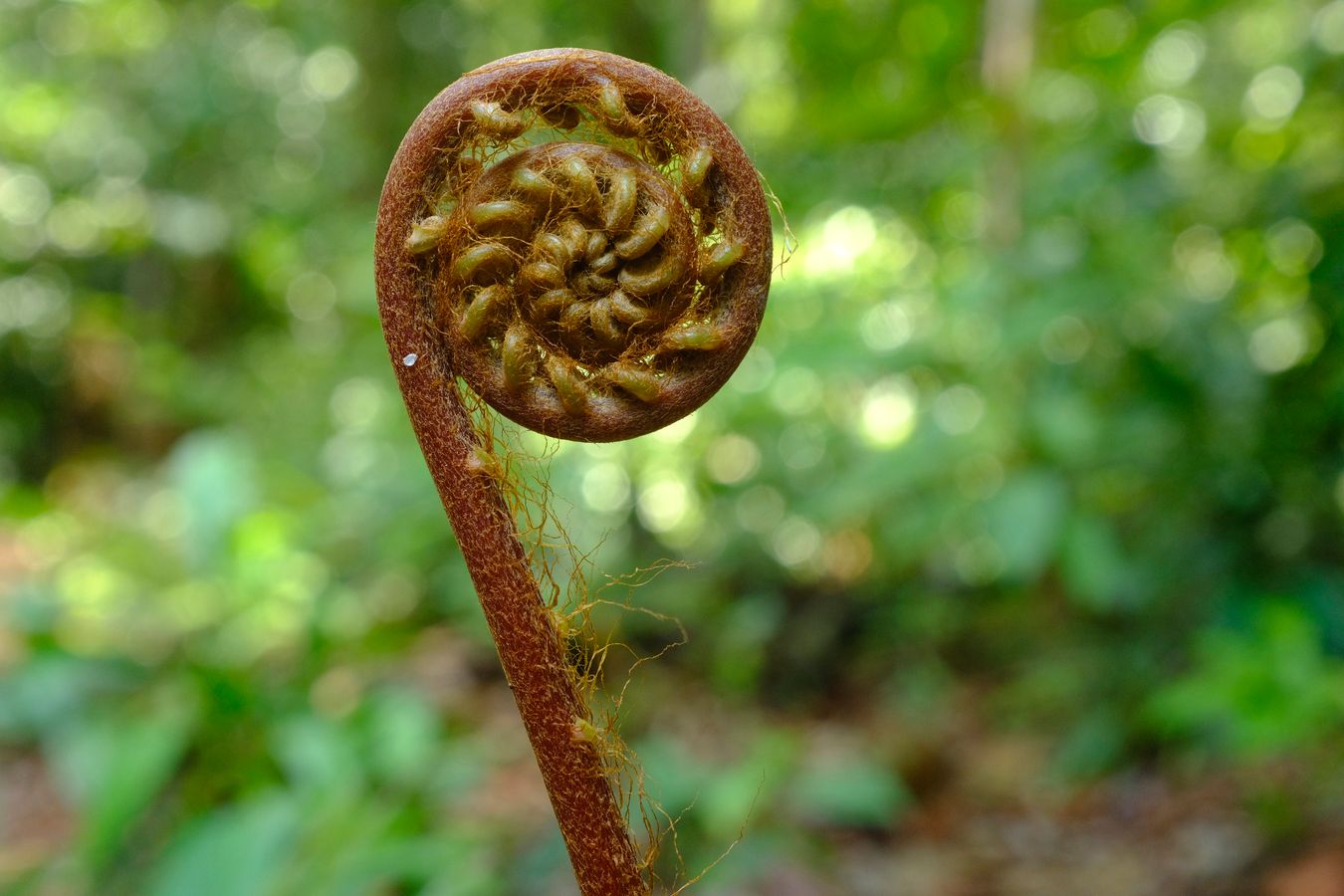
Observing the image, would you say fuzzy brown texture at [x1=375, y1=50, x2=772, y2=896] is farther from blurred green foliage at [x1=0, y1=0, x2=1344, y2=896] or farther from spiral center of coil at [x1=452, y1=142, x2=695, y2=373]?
blurred green foliage at [x1=0, y1=0, x2=1344, y2=896]

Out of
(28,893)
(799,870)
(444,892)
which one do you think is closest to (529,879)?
(444,892)

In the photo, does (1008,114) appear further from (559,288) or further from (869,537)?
(559,288)

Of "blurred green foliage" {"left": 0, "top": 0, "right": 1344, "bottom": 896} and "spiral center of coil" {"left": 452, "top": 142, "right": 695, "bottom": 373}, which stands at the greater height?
"blurred green foliage" {"left": 0, "top": 0, "right": 1344, "bottom": 896}

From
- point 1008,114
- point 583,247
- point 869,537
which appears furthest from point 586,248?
point 869,537

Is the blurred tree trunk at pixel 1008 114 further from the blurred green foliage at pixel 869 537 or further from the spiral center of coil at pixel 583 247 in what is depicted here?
the spiral center of coil at pixel 583 247

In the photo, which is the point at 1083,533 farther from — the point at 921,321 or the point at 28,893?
the point at 28,893

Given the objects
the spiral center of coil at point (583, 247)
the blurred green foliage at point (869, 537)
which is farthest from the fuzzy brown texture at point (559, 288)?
the blurred green foliage at point (869, 537)

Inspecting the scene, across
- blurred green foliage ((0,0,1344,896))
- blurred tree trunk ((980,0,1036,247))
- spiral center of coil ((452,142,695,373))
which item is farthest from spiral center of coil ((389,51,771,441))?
blurred tree trunk ((980,0,1036,247))
